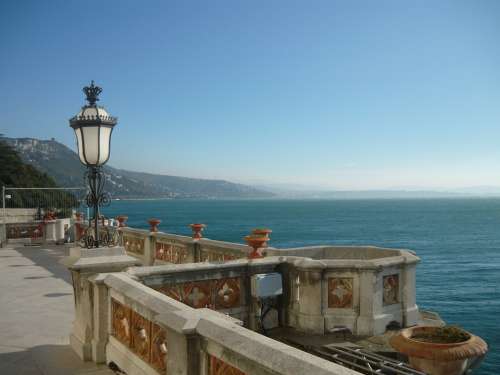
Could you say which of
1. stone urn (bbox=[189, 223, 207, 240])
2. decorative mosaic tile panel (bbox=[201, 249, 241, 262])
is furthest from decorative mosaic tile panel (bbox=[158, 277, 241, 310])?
stone urn (bbox=[189, 223, 207, 240])

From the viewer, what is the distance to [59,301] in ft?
34.1

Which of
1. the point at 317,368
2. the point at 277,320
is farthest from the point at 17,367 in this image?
the point at 317,368

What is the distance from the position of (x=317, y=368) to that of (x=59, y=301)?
8.90m

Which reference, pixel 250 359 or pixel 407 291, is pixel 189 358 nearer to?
pixel 250 359

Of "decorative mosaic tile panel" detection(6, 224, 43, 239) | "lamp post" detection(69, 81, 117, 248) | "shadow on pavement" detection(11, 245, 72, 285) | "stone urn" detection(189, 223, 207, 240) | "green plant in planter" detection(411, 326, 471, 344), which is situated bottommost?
"shadow on pavement" detection(11, 245, 72, 285)

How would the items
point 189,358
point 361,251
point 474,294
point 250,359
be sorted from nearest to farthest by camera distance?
1. point 250,359
2. point 189,358
3. point 361,251
4. point 474,294

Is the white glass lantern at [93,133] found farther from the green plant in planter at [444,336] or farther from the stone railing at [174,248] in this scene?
the green plant in planter at [444,336]

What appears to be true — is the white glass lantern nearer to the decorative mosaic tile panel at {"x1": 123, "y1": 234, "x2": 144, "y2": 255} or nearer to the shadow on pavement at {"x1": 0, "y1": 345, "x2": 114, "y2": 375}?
the shadow on pavement at {"x1": 0, "y1": 345, "x2": 114, "y2": 375}

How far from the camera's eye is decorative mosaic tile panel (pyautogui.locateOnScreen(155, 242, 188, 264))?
13133 mm

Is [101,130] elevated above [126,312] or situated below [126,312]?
above

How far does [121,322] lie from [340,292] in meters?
3.76

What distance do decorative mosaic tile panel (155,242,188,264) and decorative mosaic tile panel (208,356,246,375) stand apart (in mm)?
9165

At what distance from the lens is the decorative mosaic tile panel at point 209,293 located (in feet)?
23.5

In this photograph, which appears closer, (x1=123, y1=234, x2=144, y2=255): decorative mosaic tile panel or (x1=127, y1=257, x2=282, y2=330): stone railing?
(x1=127, y1=257, x2=282, y2=330): stone railing
